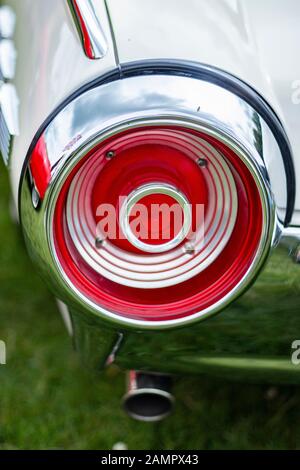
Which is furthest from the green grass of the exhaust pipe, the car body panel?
the car body panel

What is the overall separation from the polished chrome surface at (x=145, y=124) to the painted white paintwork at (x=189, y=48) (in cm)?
7

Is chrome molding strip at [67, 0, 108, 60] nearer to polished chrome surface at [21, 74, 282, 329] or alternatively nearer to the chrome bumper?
polished chrome surface at [21, 74, 282, 329]

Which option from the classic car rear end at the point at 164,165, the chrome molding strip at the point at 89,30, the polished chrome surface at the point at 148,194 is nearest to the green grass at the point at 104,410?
the classic car rear end at the point at 164,165

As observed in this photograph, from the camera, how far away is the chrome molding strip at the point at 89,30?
1.51m

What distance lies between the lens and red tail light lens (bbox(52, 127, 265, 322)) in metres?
1.49

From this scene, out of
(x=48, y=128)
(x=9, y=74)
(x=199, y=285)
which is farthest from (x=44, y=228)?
(x=9, y=74)

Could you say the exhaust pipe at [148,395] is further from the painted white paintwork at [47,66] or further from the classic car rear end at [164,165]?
the painted white paintwork at [47,66]

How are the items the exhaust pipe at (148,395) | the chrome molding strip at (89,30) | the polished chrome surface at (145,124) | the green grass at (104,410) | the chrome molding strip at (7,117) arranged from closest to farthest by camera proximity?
the polished chrome surface at (145,124)
the chrome molding strip at (89,30)
the chrome molding strip at (7,117)
the exhaust pipe at (148,395)
the green grass at (104,410)

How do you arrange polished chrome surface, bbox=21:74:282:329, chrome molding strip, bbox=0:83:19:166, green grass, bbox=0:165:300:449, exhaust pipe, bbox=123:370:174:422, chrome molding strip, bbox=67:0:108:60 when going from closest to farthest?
polished chrome surface, bbox=21:74:282:329, chrome molding strip, bbox=67:0:108:60, chrome molding strip, bbox=0:83:19:166, exhaust pipe, bbox=123:370:174:422, green grass, bbox=0:165:300:449

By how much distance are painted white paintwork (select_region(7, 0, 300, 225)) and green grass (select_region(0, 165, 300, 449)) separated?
37.3 inches

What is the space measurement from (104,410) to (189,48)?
4.15 feet

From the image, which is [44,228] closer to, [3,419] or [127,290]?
[127,290]

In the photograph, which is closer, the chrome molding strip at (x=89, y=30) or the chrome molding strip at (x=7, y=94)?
the chrome molding strip at (x=89, y=30)
